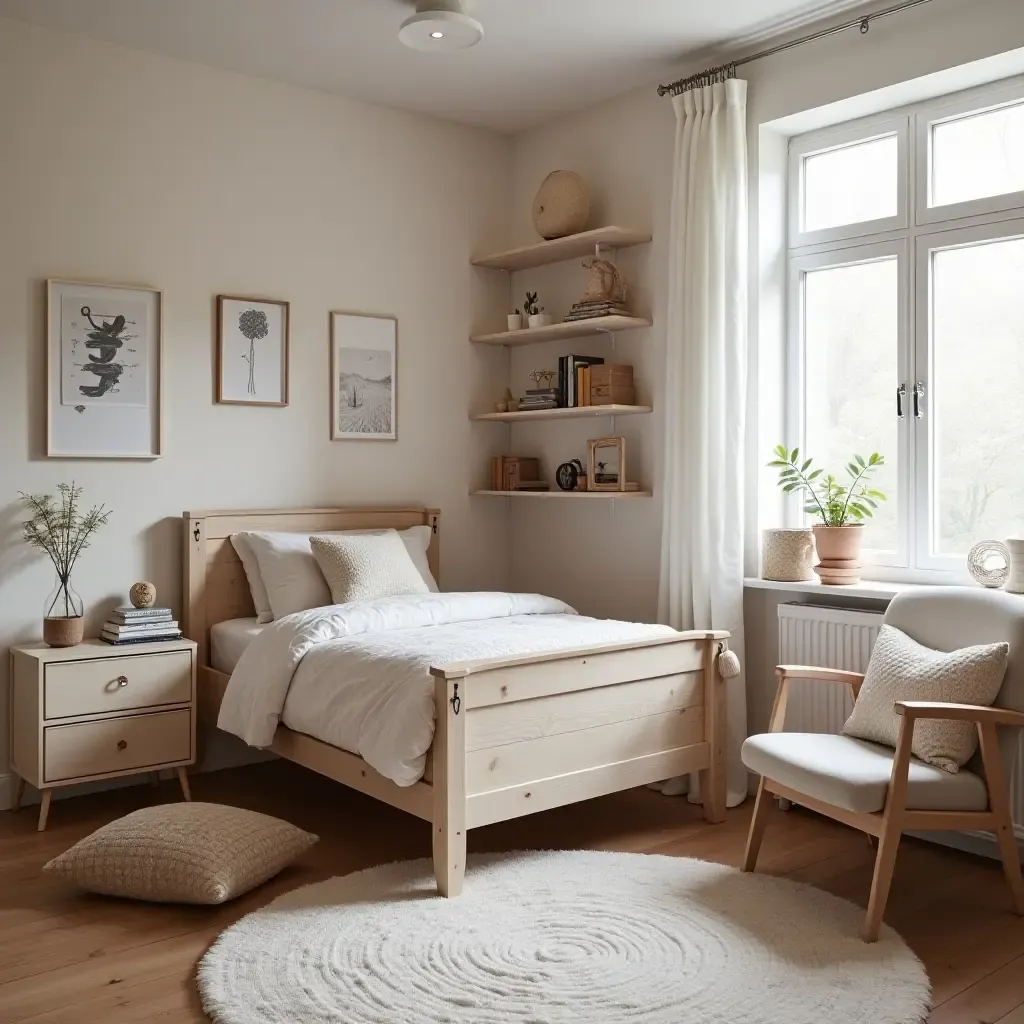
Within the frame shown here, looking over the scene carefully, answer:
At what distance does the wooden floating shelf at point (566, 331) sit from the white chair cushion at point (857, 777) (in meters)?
1.95

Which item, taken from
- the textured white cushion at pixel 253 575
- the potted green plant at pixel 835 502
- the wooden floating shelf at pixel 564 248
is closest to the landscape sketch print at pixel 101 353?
the textured white cushion at pixel 253 575

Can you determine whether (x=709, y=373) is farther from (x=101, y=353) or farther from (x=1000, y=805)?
(x=101, y=353)

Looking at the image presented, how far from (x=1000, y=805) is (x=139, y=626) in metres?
2.81

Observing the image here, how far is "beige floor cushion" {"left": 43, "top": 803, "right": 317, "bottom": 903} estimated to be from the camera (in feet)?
9.34

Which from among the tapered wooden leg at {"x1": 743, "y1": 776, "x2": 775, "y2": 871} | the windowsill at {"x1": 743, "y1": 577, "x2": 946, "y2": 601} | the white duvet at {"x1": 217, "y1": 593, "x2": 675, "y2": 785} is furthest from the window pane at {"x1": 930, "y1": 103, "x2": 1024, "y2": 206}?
the tapered wooden leg at {"x1": 743, "y1": 776, "x2": 775, "y2": 871}

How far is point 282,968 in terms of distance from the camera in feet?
8.22

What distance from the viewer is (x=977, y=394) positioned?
3580 mm

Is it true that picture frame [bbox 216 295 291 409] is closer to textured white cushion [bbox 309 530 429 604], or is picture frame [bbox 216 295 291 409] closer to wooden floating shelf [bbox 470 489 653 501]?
textured white cushion [bbox 309 530 429 604]

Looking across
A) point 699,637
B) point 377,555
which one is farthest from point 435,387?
point 699,637

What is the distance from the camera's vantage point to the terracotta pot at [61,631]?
371cm

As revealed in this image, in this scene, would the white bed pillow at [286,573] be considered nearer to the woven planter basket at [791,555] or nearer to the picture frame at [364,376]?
the picture frame at [364,376]

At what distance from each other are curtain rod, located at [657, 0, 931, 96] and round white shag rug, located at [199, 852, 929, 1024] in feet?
9.06

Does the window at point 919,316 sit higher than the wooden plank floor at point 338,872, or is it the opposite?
the window at point 919,316

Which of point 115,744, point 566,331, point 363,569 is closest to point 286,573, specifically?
point 363,569
